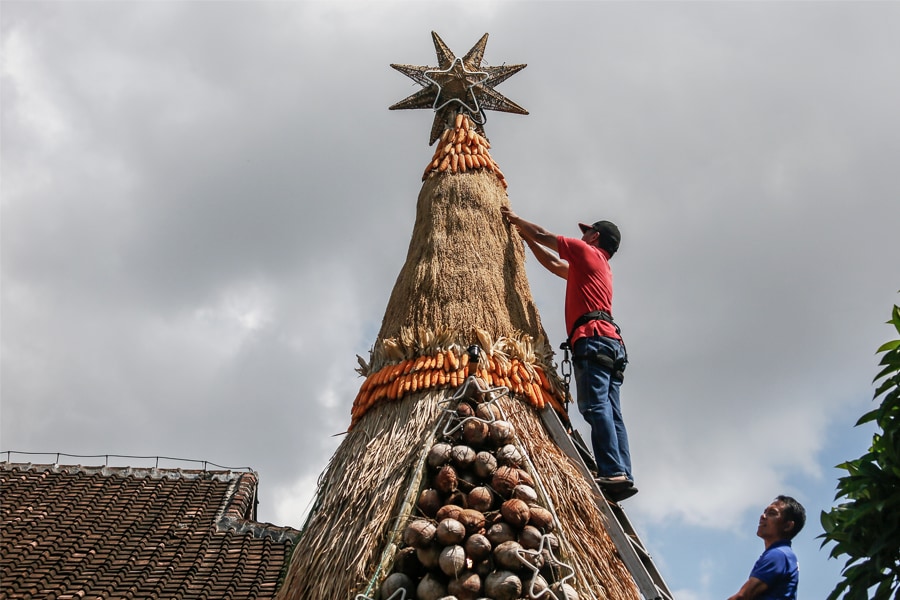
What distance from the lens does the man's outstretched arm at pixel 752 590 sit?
20.7 feet

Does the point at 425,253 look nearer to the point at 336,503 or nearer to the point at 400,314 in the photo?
the point at 400,314

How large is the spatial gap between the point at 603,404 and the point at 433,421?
4.26 feet

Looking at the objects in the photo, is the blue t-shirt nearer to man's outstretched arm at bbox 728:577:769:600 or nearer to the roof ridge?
man's outstretched arm at bbox 728:577:769:600

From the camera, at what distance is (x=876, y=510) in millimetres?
5719

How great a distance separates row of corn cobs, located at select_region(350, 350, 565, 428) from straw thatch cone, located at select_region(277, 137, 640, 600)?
33 mm

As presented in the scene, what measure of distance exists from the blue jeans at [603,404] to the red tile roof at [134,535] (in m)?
3.94

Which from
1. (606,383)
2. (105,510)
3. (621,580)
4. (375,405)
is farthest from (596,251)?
(105,510)

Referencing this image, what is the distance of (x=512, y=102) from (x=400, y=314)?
2.73 meters

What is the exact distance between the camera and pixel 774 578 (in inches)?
249

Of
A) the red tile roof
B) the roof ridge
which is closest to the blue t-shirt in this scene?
the red tile roof

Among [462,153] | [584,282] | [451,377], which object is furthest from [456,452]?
[462,153]

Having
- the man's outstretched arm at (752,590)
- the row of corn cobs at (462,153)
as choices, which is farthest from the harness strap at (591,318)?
the man's outstretched arm at (752,590)

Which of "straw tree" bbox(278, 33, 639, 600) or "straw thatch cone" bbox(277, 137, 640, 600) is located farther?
"straw thatch cone" bbox(277, 137, 640, 600)

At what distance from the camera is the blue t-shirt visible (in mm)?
6328
